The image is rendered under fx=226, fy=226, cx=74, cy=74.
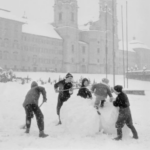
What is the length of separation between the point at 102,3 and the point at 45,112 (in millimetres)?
66939

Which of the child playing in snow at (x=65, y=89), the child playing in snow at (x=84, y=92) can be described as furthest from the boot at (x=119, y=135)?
the child playing in snow at (x=65, y=89)

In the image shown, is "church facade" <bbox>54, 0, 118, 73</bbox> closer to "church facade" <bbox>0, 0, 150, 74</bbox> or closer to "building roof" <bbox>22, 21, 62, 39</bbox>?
"church facade" <bbox>0, 0, 150, 74</bbox>

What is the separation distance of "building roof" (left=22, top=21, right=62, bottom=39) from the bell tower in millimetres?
3096

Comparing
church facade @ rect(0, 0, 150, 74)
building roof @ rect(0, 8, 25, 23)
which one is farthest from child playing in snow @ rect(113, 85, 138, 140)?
building roof @ rect(0, 8, 25, 23)

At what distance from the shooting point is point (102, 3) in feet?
238

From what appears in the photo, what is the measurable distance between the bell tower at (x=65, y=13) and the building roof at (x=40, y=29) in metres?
3.10

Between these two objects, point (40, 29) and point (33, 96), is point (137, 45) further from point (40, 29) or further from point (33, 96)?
point (33, 96)

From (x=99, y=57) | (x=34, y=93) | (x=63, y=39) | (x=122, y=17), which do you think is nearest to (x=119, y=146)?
(x=34, y=93)

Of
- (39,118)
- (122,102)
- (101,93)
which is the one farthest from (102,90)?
(39,118)

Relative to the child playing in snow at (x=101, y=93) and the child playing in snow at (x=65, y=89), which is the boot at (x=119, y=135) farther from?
the child playing in snow at (x=65, y=89)

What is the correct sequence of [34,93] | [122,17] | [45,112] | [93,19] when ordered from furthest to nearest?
[93,19] < [122,17] < [45,112] < [34,93]

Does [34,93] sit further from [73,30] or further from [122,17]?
[73,30]

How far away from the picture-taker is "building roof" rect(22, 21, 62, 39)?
58.9 metres

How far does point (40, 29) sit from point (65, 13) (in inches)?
356
